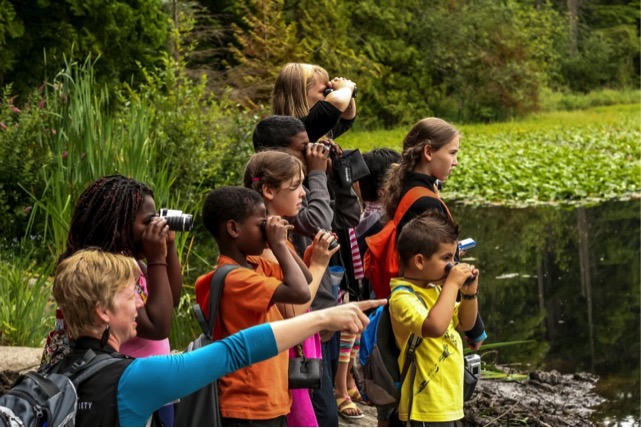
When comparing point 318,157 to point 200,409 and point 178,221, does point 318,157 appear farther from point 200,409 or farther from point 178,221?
point 200,409

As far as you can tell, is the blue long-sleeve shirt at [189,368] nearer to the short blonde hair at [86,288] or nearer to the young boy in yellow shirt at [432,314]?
the short blonde hair at [86,288]

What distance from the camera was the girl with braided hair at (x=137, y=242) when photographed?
3326mm

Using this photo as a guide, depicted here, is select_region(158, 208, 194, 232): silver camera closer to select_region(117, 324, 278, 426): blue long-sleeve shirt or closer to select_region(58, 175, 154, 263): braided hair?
select_region(58, 175, 154, 263): braided hair

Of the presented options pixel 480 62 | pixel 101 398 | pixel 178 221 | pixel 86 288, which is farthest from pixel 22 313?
pixel 480 62

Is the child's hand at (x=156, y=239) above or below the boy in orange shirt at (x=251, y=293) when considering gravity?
above

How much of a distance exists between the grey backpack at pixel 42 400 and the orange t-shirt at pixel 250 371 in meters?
0.90

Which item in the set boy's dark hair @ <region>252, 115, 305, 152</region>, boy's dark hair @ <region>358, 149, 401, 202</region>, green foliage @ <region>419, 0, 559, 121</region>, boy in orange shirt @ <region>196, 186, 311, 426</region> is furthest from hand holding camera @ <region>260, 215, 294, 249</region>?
green foliage @ <region>419, 0, 559, 121</region>


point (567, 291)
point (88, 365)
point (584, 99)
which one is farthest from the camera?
point (584, 99)

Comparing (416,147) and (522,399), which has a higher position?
(416,147)

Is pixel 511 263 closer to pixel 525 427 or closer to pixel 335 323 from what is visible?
pixel 525 427

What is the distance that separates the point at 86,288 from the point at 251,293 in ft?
2.73

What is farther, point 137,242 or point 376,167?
point 376,167

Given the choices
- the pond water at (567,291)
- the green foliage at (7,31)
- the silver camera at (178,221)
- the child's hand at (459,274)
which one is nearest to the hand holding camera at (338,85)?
the child's hand at (459,274)

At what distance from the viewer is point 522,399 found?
659 cm
